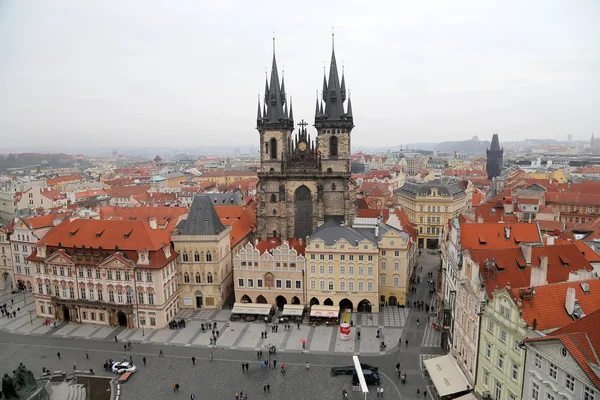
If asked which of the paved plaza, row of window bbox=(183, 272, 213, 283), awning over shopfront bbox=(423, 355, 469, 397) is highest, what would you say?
row of window bbox=(183, 272, 213, 283)

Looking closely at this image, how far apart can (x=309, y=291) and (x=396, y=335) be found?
1461cm

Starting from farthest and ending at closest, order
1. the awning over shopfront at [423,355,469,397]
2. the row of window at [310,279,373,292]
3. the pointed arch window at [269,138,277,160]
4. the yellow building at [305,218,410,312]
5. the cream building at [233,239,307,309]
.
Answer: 1. the pointed arch window at [269,138,277,160]
2. the cream building at [233,239,307,309]
3. the row of window at [310,279,373,292]
4. the yellow building at [305,218,410,312]
5. the awning over shopfront at [423,355,469,397]

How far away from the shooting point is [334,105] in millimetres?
83250

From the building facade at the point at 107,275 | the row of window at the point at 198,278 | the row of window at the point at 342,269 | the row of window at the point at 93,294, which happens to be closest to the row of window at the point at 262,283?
the row of window at the point at 342,269

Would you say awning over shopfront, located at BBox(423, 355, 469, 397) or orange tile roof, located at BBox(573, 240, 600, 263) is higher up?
orange tile roof, located at BBox(573, 240, 600, 263)

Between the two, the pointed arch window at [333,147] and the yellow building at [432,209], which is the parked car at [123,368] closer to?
the pointed arch window at [333,147]

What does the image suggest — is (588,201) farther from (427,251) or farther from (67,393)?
(67,393)

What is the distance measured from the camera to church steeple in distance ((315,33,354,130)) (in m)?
82.4

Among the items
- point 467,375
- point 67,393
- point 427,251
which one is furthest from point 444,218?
point 67,393

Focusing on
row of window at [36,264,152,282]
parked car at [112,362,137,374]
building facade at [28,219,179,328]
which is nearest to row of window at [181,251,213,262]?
building facade at [28,219,179,328]

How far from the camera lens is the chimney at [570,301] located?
1379 inches

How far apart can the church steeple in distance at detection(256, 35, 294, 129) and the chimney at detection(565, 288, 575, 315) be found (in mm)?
59487

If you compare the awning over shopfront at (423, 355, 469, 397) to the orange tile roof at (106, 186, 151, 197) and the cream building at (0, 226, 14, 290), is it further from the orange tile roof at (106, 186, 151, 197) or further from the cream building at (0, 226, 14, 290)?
the orange tile roof at (106, 186, 151, 197)

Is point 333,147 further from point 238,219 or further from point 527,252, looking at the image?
point 527,252
